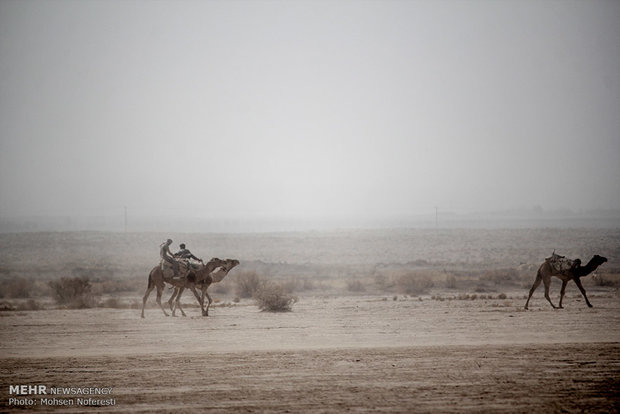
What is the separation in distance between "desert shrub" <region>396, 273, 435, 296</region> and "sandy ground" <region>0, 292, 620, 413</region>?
10.2 m

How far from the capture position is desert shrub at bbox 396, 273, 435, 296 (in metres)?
32.3

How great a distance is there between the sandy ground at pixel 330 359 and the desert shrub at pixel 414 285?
10.2 m

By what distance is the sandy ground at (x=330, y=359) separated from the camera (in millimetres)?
10305

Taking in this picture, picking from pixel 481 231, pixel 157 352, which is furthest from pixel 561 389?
pixel 481 231

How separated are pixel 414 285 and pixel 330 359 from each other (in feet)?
67.9

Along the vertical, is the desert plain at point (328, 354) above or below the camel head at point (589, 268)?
below

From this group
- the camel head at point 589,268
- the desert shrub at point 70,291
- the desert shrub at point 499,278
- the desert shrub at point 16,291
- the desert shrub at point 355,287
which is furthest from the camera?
the desert shrub at point 499,278

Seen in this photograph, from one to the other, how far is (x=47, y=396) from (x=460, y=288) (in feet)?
88.4

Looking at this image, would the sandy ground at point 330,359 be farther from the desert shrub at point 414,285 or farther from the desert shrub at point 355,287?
Answer: the desert shrub at point 355,287

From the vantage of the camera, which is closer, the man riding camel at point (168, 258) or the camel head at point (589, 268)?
the man riding camel at point (168, 258)

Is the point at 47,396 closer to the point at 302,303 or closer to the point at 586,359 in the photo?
the point at 586,359

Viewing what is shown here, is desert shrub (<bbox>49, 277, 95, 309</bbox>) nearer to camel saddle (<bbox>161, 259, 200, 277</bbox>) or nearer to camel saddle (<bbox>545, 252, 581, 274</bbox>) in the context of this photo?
camel saddle (<bbox>161, 259, 200, 277</bbox>)

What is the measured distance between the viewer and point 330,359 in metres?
13.5

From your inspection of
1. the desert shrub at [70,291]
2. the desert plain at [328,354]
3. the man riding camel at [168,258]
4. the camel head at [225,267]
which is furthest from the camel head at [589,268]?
the desert shrub at [70,291]
